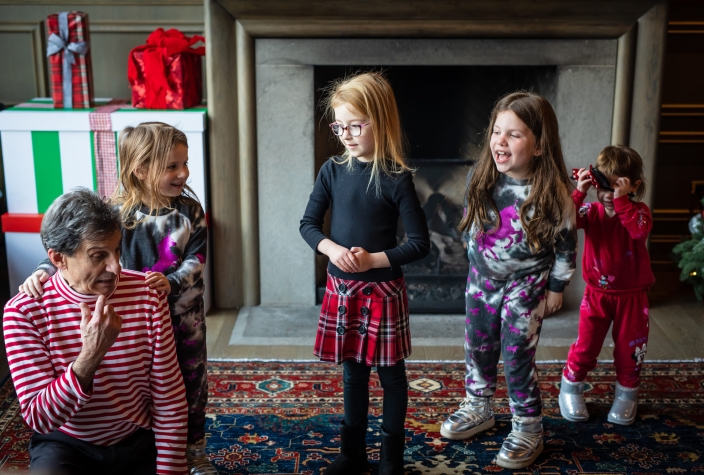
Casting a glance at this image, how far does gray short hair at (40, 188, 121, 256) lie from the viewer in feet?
5.26

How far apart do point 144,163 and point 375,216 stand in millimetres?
582

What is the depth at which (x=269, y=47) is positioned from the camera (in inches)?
126

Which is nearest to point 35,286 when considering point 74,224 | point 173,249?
point 74,224

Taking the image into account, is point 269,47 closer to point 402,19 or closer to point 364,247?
point 402,19

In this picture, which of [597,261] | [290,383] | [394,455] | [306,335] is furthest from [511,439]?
[306,335]

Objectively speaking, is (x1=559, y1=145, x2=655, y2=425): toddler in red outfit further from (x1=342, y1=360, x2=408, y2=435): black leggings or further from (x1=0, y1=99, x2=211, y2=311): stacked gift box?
(x1=0, y1=99, x2=211, y2=311): stacked gift box

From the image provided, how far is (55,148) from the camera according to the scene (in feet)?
10.5

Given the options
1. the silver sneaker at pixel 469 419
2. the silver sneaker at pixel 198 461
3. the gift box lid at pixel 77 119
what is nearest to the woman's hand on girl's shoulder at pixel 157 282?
the silver sneaker at pixel 198 461

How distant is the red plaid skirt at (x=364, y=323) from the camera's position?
6.67 feet

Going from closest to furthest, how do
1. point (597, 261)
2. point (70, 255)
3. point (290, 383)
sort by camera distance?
point (70, 255) < point (597, 261) < point (290, 383)

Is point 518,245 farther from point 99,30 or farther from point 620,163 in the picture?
point 99,30

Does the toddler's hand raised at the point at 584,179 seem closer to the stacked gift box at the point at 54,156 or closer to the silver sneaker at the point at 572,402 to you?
the silver sneaker at the point at 572,402

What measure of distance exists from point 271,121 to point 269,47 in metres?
0.29

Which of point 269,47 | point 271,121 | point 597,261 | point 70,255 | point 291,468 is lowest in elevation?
point 291,468
